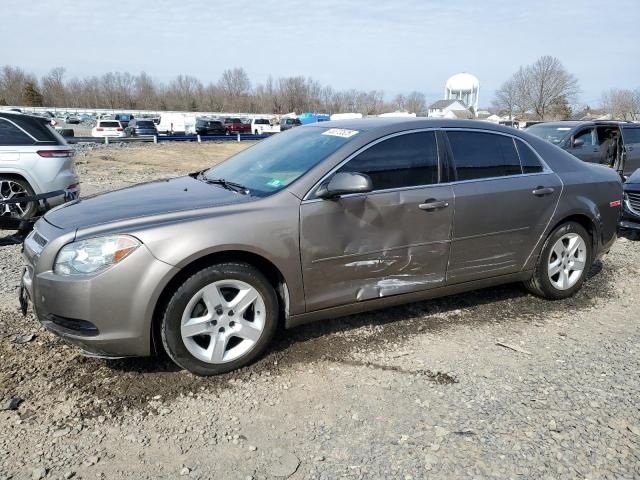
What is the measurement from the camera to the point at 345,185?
11.1 ft

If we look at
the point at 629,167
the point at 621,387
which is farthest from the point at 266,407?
the point at 629,167

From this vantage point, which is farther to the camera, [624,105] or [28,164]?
[624,105]

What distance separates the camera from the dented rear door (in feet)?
11.4

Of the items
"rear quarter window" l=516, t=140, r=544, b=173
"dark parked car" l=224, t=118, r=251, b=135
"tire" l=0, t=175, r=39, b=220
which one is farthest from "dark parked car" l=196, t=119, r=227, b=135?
"rear quarter window" l=516, t=140, r=544, b=173

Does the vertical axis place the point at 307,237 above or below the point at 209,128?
below

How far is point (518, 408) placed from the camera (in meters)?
3.04

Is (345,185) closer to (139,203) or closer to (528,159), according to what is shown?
(139,203)

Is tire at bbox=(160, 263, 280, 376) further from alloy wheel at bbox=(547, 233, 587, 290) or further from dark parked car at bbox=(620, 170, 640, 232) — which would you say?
dark parked car at bbox=(620, 170, 640, 232)

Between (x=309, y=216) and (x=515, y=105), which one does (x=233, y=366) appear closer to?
(x=309, y=216)

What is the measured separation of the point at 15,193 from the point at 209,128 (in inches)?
1388

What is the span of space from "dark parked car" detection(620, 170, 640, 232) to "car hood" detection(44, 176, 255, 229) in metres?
6.41

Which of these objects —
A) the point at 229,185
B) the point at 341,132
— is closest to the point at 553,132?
the point at 341,132

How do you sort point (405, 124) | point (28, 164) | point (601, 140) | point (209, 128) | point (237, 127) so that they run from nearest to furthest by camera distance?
point (405, 124) < point (28, 164) < point (601, 140) < point (209, 128) < point (237, 127)

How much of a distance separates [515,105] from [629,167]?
200ft
